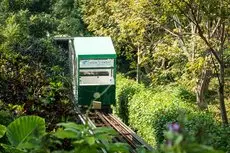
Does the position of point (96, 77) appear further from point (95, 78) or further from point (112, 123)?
point (112, 123)

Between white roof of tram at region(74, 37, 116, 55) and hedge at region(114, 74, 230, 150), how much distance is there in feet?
6.65

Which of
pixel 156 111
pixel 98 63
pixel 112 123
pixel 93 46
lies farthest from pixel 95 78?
pixel 156 111

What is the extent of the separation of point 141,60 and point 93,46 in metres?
2.40

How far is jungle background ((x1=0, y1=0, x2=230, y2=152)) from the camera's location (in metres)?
6.35

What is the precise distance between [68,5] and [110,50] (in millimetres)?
12911

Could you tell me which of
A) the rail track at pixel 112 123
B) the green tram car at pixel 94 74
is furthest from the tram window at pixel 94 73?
the rail track at pixel 112 123

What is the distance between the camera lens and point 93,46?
18953 millimetres

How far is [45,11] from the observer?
31250 mm

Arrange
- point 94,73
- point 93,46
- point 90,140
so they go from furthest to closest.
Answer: point 93,46 < point 94,73 < point 90,140

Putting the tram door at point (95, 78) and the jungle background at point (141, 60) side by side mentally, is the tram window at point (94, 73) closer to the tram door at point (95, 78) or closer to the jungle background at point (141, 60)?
the tram door at point (95, 78)

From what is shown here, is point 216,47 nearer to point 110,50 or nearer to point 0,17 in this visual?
point 110,50

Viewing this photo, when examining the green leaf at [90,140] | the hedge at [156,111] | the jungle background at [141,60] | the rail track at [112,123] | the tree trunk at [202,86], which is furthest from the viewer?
the tree trunk at [202,86]

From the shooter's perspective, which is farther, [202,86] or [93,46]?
[93,46]

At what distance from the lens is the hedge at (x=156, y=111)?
10.6 meters
